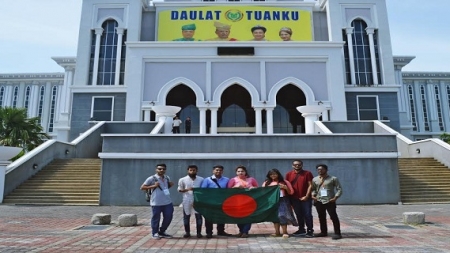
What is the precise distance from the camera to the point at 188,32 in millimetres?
29359

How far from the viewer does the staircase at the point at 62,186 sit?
13566mm

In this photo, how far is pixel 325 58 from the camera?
26141 mm

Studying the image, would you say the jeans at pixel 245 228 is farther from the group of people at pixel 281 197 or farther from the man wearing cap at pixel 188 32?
the man wearing cap at pixel 188 32

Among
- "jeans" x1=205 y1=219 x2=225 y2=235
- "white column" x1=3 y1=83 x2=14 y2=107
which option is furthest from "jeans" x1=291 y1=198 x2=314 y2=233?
"white column" x1=3 y1=83 x2=14 y2=107

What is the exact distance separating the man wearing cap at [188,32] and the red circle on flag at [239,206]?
23.4m

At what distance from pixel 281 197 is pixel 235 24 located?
24645mm

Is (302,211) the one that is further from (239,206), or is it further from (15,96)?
(15,96)

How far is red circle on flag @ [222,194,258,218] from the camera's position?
732 centimetres

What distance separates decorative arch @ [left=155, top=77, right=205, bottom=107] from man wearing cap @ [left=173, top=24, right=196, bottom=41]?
4980 millimetres

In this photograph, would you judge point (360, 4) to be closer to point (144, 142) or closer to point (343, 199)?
point (343, 199)

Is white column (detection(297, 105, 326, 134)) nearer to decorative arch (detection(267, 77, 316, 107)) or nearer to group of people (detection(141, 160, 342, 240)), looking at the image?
decorative arch (detection(267, 77, 316, 107))

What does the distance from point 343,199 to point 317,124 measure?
6.44 m

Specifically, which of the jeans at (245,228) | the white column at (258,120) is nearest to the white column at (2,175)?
the jeans at (245,228)

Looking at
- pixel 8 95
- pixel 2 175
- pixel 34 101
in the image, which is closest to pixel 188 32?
pixel 2 175
